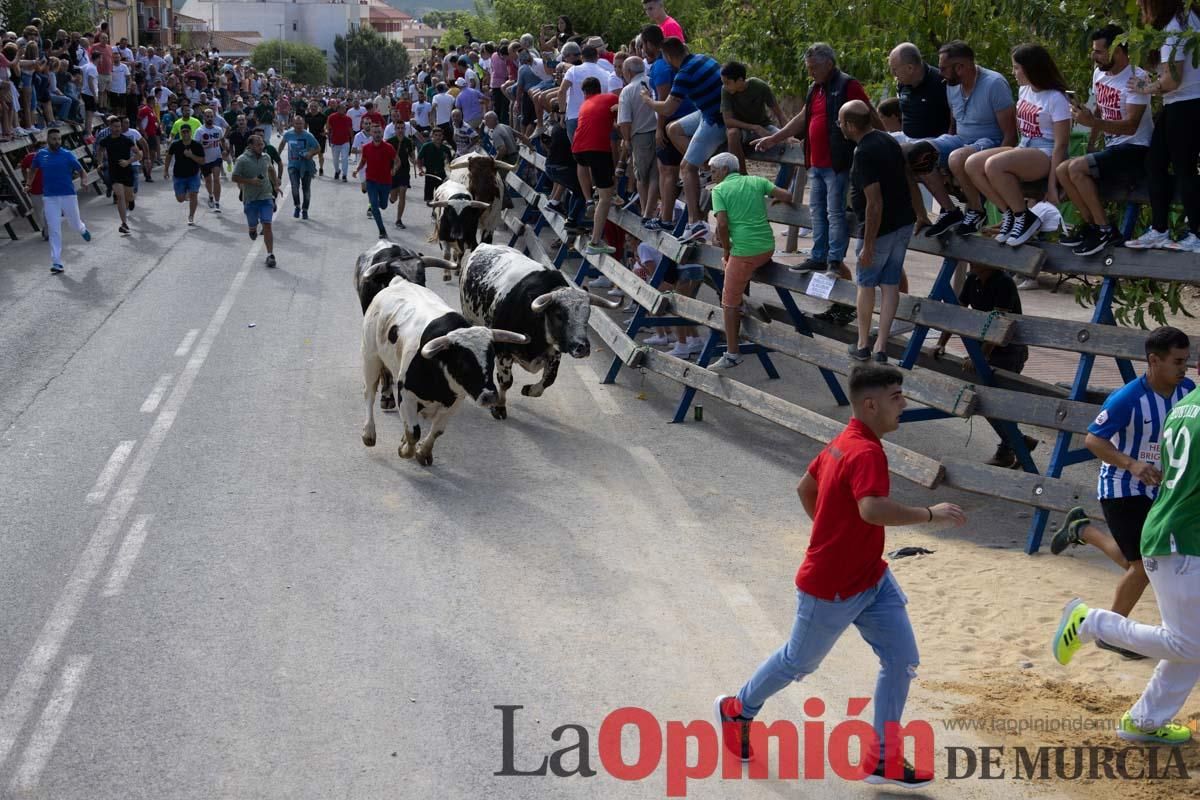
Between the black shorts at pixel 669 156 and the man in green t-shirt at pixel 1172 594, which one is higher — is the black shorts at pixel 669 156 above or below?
above

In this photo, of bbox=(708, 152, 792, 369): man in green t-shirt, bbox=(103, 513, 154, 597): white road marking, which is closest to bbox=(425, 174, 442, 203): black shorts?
bbox=(708, 152, 792, 369): man in green t-shirt

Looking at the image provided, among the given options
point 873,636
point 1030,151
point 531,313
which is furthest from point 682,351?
point 873,636

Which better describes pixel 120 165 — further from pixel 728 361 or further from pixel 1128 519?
pixel 1128 519

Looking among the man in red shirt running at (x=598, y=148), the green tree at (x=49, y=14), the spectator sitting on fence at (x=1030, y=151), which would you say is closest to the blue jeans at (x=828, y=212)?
the spectator sitting on fence at (x=1030, y=151)

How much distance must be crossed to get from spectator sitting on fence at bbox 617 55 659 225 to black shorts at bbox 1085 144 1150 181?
6.24 meters

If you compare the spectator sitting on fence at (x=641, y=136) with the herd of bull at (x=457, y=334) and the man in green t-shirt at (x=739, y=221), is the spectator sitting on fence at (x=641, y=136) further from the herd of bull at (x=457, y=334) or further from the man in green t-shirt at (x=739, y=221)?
the man in green t-shirt at (x=739, y=221)

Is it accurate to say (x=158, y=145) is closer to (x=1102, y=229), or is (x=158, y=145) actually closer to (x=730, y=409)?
(x=730, y=409)

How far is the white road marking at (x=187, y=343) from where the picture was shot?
15.1m

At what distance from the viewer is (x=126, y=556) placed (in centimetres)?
909

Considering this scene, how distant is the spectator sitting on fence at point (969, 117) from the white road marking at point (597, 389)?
394 cm

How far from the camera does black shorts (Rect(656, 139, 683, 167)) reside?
14844 millimetres

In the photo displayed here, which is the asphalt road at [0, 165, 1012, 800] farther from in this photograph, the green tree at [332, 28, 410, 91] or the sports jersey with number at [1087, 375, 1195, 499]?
the green tree at [332, 28, 410, 91]

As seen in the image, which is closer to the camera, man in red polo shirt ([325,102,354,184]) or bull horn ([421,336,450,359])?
bull horn ([421,336,450,359])

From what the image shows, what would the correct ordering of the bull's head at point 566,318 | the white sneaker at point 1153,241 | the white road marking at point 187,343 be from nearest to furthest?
the white sneaker at point 1153,241 < the bull's head at point 566,318 < the white road marking at point 187,343
